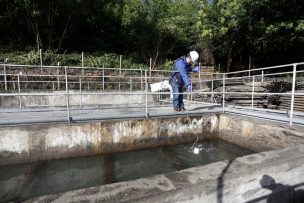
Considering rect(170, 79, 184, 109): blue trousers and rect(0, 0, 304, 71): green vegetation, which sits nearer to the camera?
rect(170, 79, 184, 109): blue trousers

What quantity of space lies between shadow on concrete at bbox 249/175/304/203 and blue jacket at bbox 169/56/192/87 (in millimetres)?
3633

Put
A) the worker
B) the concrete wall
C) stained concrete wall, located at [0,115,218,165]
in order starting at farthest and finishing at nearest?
the concrete wall, the worker, stained concrete wall, located at [0,115,218,165]

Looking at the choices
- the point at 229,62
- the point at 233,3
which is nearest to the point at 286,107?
the point at 233,3

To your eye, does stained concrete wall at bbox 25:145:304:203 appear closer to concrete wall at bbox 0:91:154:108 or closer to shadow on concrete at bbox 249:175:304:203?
shadow on concrete at bbox 249:175:304:203

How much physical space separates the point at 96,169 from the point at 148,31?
16474 mm

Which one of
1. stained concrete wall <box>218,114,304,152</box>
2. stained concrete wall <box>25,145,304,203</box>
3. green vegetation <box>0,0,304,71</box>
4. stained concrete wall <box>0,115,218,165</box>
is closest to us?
stained concrete wall <box>25,145,304,203</box>

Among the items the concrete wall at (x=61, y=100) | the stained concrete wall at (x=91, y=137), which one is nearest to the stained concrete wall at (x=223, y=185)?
the stained concrete wall at (x=91, y=137)

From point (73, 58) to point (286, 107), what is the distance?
1198 centimetres

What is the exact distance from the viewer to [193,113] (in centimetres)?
628

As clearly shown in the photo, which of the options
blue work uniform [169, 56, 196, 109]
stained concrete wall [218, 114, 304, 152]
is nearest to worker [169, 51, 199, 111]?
blue work uniform [169, 56, 196, 109]

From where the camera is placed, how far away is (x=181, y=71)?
20.8 feet

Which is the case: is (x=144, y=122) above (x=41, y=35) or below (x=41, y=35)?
below

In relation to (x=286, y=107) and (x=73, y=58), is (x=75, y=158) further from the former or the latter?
(x=73, y=58)

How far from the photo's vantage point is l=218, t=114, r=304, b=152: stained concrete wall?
439 cm
